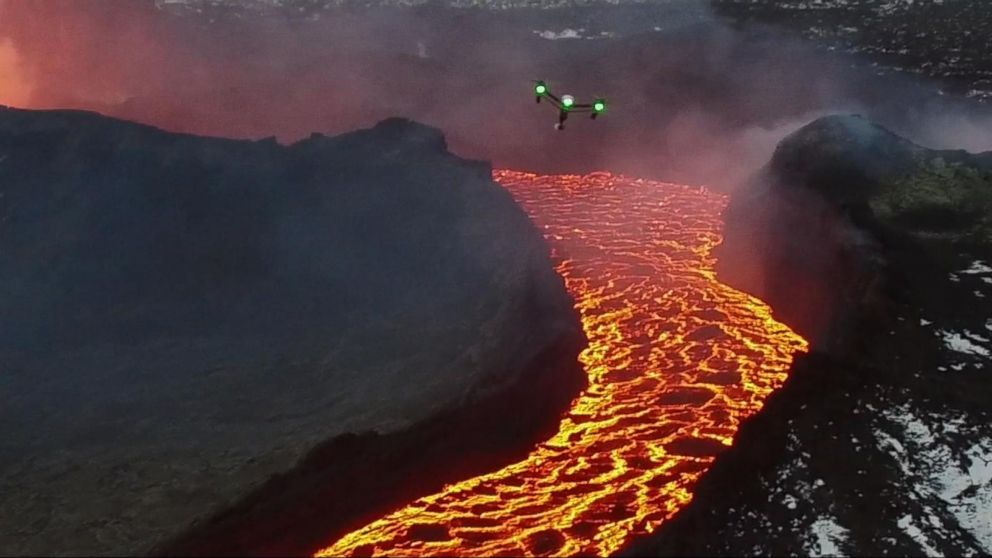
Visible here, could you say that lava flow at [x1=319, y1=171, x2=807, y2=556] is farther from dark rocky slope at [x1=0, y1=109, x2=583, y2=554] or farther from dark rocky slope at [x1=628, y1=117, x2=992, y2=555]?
dark rocky slope at [x1=628, y1=117, x2=992, y2=555]

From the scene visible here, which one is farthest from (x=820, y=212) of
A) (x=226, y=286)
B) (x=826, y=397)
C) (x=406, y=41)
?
(x=406, y=41)

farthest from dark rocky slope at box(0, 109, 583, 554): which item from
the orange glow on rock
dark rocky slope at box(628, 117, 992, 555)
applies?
the orange glow on rock

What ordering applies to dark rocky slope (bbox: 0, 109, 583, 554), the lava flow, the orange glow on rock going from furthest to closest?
the orange glow on rock
dark rocky slope (bbox: 0, 109, 583, 554)
the lava flow

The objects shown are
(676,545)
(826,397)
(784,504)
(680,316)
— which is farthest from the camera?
(680,316)

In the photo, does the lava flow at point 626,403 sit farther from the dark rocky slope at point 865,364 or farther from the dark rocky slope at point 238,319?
the dark rocky slope at point 865,364

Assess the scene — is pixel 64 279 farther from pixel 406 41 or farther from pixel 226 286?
pixel 406 41

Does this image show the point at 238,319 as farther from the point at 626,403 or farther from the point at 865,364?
the point at 865,364
